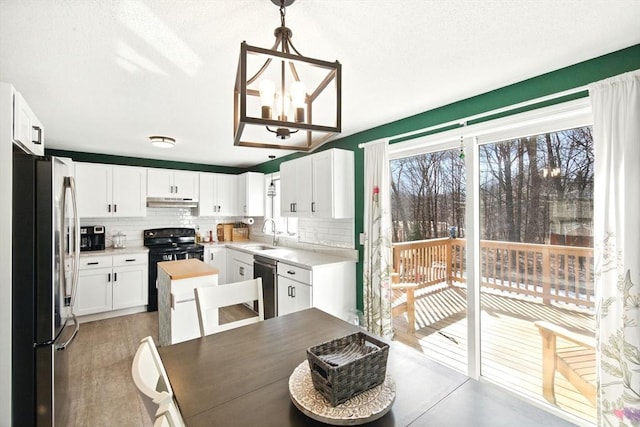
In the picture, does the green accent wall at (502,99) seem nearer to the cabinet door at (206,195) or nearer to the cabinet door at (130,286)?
the cabinet door at (206,195)

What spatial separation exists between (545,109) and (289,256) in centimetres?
281

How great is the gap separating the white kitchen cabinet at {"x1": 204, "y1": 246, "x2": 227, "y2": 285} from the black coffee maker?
1457mm

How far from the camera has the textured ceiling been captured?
53.4 inches

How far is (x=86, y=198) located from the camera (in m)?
4.23

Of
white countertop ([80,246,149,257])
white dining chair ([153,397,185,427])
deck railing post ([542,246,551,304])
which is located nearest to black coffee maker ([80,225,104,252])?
white countertop ([80,246,149,257])

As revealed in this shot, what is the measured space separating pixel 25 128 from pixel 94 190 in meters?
2.84

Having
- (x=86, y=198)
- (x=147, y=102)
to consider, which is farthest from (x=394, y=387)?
(x=86, y=198)

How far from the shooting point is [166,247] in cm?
462

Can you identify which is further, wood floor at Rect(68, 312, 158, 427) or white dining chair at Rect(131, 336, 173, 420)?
wood floor at Rect(68, 312, 158, 427)

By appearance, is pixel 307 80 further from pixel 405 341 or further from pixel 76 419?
pixel 76 419

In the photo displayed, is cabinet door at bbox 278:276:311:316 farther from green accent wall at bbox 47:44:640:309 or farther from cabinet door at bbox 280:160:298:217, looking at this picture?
cabinet door at bbox 280:160:298:217

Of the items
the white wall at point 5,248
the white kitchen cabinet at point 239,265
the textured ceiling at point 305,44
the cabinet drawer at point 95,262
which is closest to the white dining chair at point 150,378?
the white wall at point 5,248

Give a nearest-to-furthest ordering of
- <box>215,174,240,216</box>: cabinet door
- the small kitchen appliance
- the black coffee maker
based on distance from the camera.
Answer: the black coffee maker → the small kitchen appliance → <box>215,174,240,216</box>: cabinet door

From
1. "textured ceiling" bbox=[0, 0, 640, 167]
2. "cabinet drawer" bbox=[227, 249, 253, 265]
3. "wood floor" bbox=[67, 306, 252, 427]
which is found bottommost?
"wood floor" bbox=[67, 306, 252, 427]
